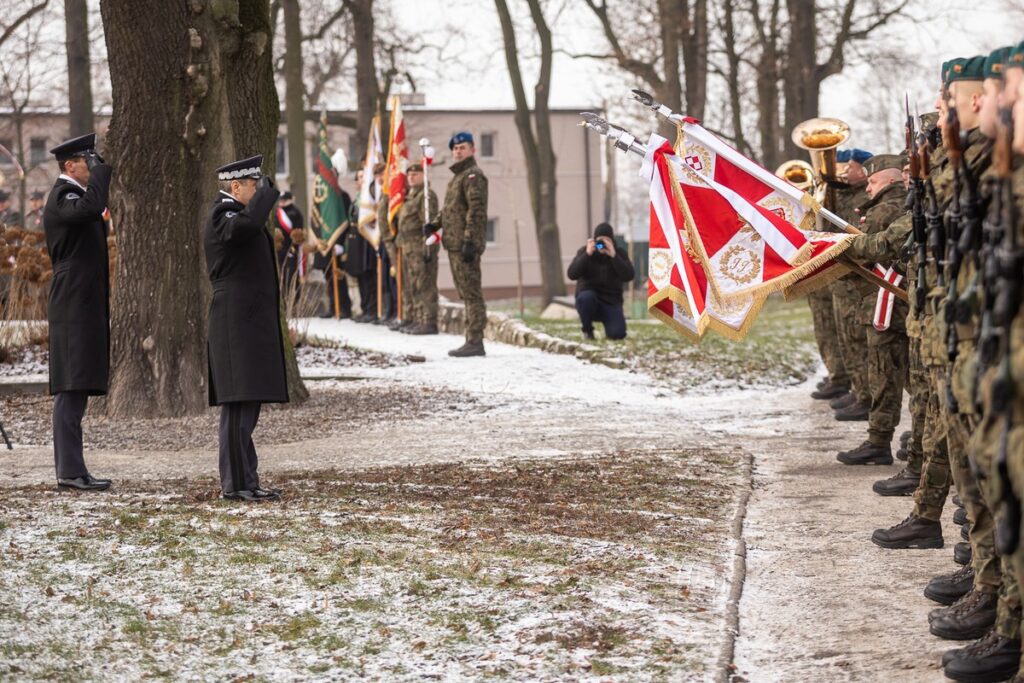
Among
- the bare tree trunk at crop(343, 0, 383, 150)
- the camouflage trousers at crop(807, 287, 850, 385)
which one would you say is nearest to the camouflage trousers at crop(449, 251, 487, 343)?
the camouflage trousers at crop(807, 287, 850, 385)

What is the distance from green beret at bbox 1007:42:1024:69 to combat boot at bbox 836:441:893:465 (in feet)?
19.2

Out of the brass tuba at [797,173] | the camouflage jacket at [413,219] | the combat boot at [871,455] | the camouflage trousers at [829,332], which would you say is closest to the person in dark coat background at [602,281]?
the camouflage jacket at [413,219]

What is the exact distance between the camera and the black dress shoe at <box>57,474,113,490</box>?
8625 mm

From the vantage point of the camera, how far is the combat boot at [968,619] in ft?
18.3

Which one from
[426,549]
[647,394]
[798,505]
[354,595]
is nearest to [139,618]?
[354,595]

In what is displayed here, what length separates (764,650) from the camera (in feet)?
18.6

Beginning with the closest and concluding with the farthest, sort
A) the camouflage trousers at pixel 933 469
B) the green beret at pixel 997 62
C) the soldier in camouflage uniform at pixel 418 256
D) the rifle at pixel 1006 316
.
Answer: the rifle at pixel 1006 316 → the green beret at pixel 997 62 → the camouflage trousers at pixel 933 469 → the soldier in camouflage uniform at pixel 418 256

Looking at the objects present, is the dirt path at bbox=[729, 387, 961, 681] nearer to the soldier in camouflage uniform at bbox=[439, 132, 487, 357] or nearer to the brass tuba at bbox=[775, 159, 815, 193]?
the brass tuba at bbox=[775, 159, 815, 193]

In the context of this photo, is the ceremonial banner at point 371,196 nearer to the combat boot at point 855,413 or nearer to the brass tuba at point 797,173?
the brass tuba at point 797,173

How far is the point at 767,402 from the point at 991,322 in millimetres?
10154

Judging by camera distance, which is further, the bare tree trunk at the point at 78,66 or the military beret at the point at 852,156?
the bare tree trunk at the point at 78,66

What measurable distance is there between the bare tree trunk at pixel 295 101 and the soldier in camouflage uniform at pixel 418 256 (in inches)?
297

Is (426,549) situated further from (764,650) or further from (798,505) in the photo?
(798,505)

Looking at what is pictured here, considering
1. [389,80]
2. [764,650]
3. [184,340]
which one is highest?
[389,80]
